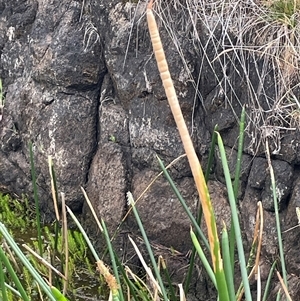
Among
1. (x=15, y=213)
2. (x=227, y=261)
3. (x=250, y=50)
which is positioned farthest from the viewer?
(x=15, y=213)

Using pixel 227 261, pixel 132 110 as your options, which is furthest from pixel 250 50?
pixel 227 261

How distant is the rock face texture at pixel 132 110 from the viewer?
77.5 inches

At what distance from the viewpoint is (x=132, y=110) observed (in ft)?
7.80

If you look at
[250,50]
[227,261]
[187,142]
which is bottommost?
[227,261]

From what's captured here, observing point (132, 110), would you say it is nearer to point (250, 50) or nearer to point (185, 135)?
point (250, 50)

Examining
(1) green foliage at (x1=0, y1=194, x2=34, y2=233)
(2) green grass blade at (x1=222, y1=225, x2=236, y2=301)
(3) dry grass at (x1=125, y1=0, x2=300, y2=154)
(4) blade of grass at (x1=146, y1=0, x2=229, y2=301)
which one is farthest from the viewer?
(1) green foliage at (x1=0, y1=194, x2=34, y2=233)

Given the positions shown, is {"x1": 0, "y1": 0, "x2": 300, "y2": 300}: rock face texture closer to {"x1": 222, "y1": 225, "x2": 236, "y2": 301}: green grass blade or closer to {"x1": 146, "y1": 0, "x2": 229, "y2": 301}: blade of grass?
{"x1": 222, "y1": 225, "x2": 236, "y2": 301}: green grass blade

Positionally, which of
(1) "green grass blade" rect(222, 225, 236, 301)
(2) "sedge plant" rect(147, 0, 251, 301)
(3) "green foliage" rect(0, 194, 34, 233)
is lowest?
(3) "green foliage" rect(0, 194, 34, 233)

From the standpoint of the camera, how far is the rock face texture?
1968mm

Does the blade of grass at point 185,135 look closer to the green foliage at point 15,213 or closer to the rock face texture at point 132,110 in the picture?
the rock face texture at point 132,110

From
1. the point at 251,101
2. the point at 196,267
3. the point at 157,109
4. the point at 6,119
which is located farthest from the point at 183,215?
the point at 6,119

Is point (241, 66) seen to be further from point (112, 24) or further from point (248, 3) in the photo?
point (112, 24)

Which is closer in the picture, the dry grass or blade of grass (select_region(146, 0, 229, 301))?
blade of grass (select_region(146, 0, 229, 301))

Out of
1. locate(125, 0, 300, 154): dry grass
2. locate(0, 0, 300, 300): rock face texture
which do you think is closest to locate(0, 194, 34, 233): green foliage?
locate(0, 0, 300, 300): rock face texture
